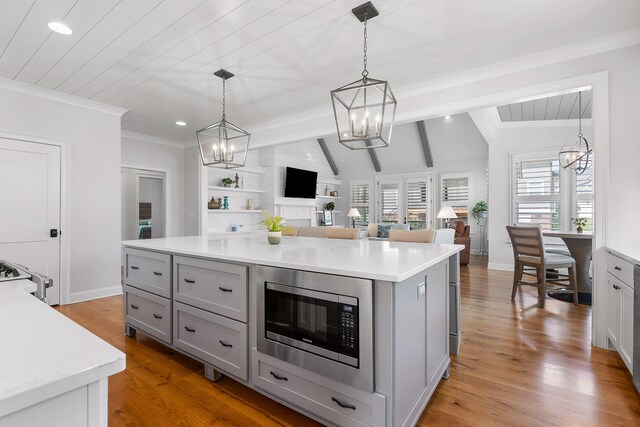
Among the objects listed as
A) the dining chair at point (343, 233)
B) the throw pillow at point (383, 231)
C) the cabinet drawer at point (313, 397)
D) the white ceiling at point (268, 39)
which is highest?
the white ceiling at point (268, 39)

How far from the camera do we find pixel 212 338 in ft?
7.01

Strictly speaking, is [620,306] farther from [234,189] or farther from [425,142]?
[425,142]

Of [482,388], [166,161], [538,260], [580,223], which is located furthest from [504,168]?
[166,161]

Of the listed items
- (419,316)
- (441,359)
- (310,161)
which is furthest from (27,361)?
(310,161)

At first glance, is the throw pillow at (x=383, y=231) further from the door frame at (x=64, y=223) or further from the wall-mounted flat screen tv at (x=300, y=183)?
the door frame at (x=64, y=223)

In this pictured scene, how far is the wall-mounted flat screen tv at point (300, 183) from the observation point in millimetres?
7609

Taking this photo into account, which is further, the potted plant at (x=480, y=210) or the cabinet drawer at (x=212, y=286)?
the potted plant at (x=480, y=210)

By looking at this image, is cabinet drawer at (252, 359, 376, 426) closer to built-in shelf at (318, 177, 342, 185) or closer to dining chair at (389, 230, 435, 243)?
dining chair at (389, 230, 435, 243)

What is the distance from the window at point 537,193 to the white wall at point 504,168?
0.16 m

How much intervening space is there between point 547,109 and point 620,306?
172 inches

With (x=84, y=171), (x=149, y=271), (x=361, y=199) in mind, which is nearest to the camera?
(x=149, y=271)

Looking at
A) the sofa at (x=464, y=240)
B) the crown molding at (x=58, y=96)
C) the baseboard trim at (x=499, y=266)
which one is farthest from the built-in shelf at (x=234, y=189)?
the baseboard trim at (x=499, y=266)

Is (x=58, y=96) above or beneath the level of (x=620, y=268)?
above

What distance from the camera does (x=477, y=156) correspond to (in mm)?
7992
